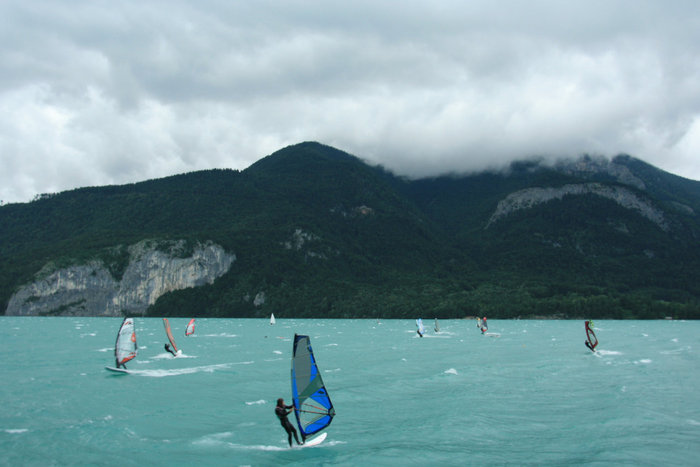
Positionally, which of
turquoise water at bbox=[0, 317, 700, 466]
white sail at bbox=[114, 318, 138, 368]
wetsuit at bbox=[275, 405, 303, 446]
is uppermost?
white sail at bbox=[114, 318, 138, 368]

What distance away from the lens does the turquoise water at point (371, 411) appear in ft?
89.1

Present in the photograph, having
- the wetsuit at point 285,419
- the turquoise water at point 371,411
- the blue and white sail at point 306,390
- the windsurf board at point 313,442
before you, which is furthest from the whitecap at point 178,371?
the blue and white sail at point 306,390

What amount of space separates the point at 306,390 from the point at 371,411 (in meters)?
10.2

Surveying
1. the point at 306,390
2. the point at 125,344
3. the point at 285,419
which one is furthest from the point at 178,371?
the point at 306,390

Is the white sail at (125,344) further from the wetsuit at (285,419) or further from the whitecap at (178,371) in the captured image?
the wetsuit at (285,419)

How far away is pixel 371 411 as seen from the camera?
3662cm

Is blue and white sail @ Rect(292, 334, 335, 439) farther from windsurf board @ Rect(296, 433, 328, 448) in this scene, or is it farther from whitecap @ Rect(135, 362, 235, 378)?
whitecap @ Rect(135, 362, 235, 378)

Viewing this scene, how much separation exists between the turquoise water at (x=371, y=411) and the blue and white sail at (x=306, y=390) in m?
1.58

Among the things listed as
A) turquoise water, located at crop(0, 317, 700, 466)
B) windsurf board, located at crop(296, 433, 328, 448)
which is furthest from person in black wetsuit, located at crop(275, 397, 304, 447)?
turquoise water, located at crop(0, 317, 700, 466)

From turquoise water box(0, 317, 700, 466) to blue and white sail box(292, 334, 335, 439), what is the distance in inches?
62.4

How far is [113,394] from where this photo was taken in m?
42.8

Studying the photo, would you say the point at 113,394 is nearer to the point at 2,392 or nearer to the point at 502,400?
the point at 2,392

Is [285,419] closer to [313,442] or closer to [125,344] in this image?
[313,442]

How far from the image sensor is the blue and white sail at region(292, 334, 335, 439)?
27.6 metres
